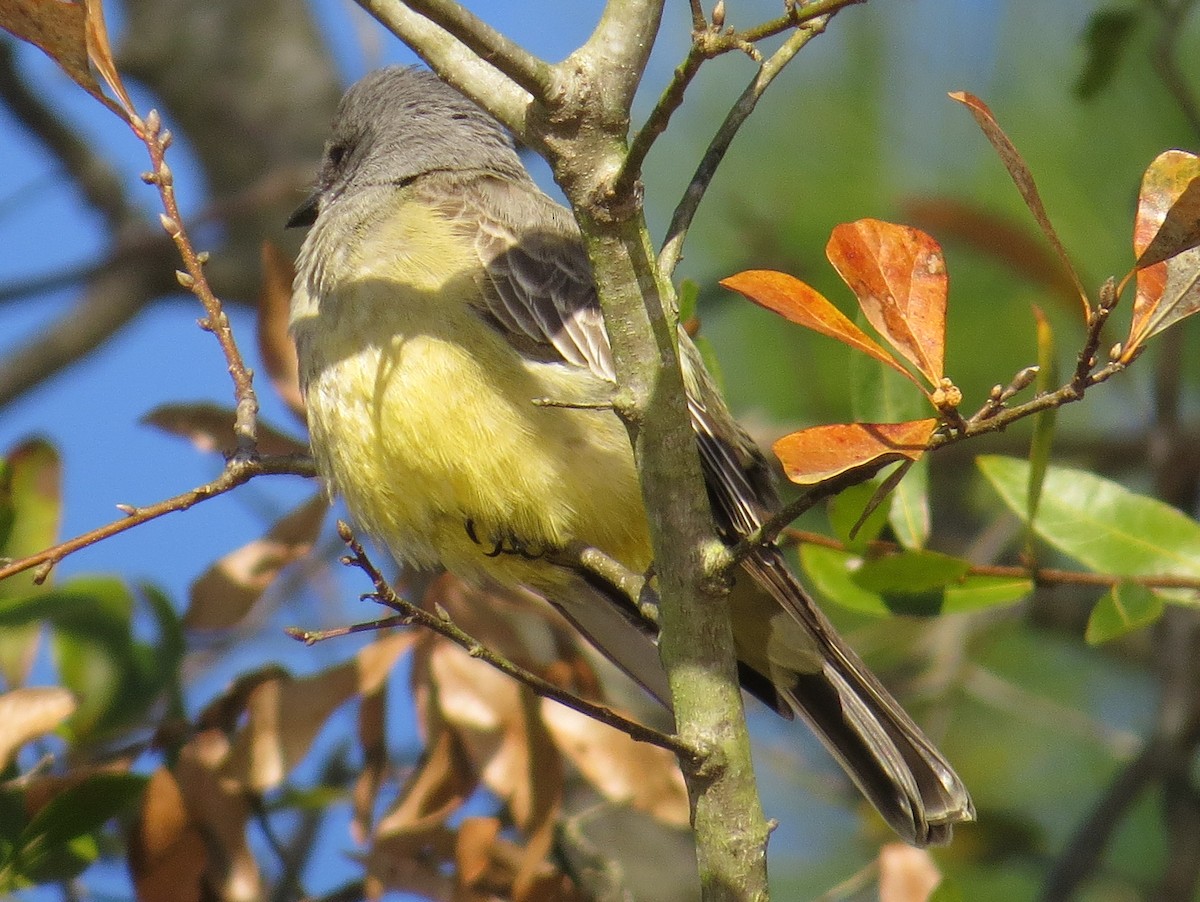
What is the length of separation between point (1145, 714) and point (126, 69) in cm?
552

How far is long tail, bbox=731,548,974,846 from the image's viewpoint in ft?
11.7

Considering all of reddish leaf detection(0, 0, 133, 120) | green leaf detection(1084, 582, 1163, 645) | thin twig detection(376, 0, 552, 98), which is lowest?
green leaf detection(1084, 582, 1163, 645)


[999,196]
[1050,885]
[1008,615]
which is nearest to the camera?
[1050,885]

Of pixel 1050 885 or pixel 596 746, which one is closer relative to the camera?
pixel 596 746

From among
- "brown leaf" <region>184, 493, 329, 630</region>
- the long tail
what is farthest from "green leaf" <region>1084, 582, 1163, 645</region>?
"brown leaf" <region>184, 493, 329, 630</region>

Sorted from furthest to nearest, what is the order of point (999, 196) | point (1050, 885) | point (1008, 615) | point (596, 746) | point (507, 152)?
1. point (999, 196)
2. point (1008, 615)
3. point (507, 152)
4. point (1050, 885)
5. point (596, 746)

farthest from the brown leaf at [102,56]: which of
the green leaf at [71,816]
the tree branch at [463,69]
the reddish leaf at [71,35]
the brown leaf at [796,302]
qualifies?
the green leaf at [71,816]

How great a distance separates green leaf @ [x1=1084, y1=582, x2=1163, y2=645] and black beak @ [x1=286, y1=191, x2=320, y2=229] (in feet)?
9.89

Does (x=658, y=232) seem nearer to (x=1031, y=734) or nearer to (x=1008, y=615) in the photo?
(x=1008, y=615)

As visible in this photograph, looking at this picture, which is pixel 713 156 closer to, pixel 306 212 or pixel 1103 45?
pixel 1103 45

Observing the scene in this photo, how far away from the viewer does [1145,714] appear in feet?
23.1

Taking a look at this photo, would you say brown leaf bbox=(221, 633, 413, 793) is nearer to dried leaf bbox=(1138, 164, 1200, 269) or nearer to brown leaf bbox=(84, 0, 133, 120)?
brown leaf bbox=(84, 0, 133, 120)

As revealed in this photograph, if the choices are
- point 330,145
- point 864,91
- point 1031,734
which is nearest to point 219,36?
point 330,145

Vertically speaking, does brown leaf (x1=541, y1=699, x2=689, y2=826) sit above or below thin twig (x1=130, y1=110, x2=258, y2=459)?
below
